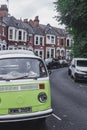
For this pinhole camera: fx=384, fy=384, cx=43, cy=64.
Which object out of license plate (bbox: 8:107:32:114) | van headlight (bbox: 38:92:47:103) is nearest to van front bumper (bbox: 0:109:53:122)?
license plate (bbox: 8:107:32:114)

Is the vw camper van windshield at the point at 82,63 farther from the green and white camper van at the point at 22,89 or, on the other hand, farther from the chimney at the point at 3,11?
the chimney at the point at 3,11

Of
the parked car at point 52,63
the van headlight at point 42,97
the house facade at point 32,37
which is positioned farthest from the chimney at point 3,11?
the van headlight at point 42,97

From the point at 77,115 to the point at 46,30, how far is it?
65573 mm

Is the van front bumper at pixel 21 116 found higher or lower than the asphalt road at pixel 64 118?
higher

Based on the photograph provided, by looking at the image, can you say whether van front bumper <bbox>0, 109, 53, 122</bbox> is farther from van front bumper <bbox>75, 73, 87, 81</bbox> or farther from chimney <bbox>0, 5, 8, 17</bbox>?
chimney <bbox>0, 5, 8, 17</bbox>

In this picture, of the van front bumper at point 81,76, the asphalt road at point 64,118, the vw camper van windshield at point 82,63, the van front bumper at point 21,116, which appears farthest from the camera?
the vw camper van windshield at point 82,63

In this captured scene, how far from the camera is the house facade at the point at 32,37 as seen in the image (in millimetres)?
62250

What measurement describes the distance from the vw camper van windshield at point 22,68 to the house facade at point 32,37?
157 ft

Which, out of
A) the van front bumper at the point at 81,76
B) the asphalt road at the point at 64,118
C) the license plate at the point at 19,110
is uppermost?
the van front bumper at the point at 81,76

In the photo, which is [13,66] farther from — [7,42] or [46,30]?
[46,30]

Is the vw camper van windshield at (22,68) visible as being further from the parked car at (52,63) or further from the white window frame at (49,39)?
the white window frame at (49,39)

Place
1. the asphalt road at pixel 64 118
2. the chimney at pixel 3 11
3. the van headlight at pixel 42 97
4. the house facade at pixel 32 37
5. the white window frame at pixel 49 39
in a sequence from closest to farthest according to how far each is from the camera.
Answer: the van headlight at pixel 42 97 < the asphalt road at pixel 64 118 < the house facade at pixel 32 37 < the chimney at pixel 3 11 < the white window frame at pixel 49 39

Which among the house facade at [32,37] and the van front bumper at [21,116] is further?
the house facade at [32,37]

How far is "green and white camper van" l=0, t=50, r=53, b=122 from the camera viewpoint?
9836 millimetres
